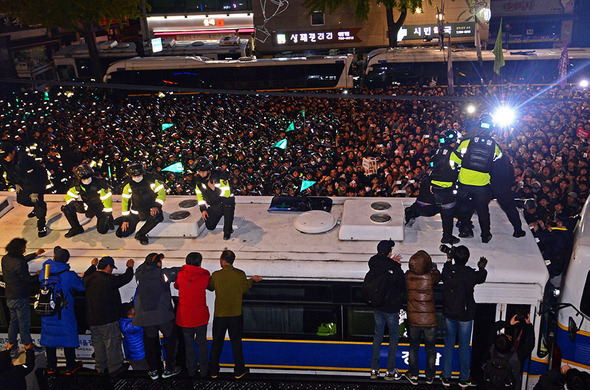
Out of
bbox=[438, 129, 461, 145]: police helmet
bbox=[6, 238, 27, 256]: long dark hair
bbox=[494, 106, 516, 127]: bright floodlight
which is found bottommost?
bbox=[494, 106, 516, 127]: bright floodlight

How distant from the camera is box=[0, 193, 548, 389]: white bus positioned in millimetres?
6781

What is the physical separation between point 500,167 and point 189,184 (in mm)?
8176

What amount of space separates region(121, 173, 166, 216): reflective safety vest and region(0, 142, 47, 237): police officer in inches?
53.7

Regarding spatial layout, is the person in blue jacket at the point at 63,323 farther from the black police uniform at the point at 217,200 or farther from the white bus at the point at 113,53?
the white bus at the point at 113,53

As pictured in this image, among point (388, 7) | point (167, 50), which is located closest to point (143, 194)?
point (388, 7)

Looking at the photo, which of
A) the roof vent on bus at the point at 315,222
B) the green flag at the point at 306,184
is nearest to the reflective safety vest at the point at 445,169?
the roof vent on bus at the point at 315,222

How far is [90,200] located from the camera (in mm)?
8148

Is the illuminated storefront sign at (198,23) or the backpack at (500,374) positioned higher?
the illuminated storefront sign at (198,23)

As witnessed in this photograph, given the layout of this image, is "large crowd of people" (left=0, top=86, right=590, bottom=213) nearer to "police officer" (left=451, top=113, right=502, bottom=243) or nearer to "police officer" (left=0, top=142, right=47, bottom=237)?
"police officer" (left=0, top=142, right=47, bottom=237)

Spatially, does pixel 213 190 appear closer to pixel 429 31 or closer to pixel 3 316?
pixel 3 316

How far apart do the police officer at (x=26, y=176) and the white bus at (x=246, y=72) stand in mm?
19636

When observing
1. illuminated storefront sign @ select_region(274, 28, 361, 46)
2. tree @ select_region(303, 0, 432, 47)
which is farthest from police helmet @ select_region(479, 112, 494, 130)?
illuminated storefront sign @ select_region(274, 28, 361, 46)

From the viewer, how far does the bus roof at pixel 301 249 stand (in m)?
6.67

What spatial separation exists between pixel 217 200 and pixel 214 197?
6 centimetres
